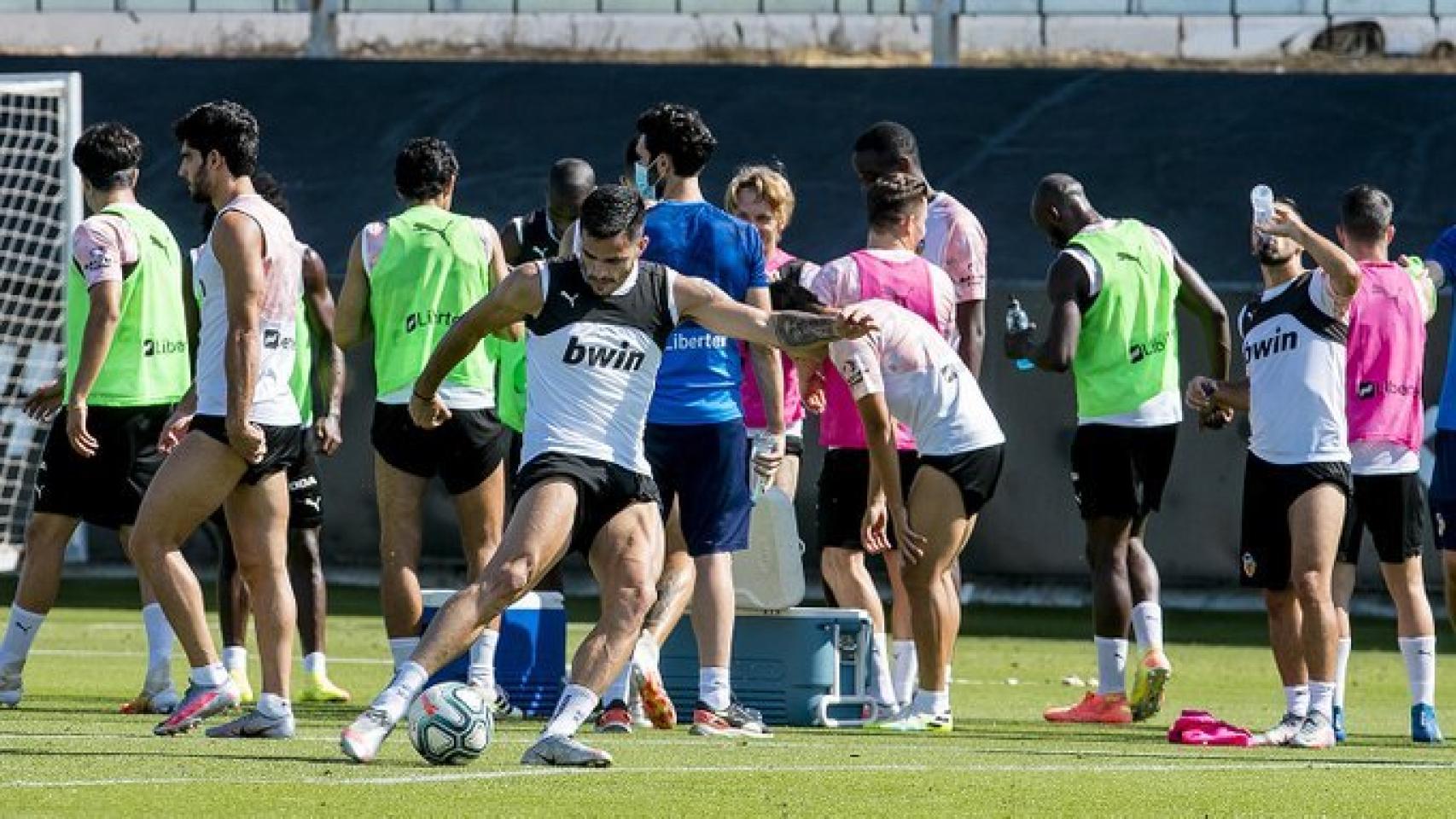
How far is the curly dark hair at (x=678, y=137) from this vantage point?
10.9 metres

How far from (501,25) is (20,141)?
4911 mm

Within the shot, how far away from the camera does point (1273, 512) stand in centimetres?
1114

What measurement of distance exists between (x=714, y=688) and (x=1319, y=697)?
88.9 inches

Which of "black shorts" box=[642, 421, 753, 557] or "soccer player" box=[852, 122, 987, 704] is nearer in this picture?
"black shorts" box=[642, 421, 753, 557]

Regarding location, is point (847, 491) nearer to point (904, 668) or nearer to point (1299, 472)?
point (904, 668)

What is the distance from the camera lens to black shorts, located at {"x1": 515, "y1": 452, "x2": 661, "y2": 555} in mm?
9227

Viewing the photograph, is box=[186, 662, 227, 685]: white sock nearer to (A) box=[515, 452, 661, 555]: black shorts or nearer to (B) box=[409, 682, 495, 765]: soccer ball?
(B) box=[409, 682, 495, 765]: soccer ball

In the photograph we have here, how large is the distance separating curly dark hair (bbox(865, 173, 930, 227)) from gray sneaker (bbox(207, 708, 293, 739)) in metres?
3.27

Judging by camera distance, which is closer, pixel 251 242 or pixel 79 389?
pixel 251 242

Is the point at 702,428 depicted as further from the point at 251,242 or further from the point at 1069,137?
the point at 1069,137

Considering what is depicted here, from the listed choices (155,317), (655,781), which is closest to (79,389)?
(155,317)

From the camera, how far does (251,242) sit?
9906 millimetres

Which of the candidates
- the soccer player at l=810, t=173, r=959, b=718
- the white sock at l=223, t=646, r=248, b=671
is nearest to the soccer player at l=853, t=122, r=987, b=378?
the soccer player at l=810, t=173, r=959, b=718

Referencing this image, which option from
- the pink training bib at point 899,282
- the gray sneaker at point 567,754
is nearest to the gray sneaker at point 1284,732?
the pink training bib at point 899,282
